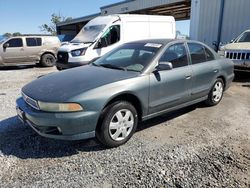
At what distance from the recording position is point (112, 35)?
9414 millimetres

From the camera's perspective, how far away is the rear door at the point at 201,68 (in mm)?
4918

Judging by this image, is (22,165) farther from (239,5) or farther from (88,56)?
(239,5)

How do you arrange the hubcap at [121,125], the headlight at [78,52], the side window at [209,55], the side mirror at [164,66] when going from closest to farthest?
the hubcap at [121,125] → the side mirror at [164,66] → the side window at [209,55] → the headlight at [78,52]

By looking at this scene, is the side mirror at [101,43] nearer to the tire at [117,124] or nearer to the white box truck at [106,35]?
the white box truck at [106,35]

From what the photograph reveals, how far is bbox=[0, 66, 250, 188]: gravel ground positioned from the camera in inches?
118

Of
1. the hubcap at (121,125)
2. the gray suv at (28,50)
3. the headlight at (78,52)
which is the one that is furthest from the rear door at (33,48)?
the hubcap at (121,125)

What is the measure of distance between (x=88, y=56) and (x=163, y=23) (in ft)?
12.3

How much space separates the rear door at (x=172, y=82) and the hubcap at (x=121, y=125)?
1.52 feet

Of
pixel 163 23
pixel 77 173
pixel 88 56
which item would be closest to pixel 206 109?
pixel 77 173

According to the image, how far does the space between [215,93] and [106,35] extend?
16.2ft

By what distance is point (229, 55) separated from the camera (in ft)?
28.7

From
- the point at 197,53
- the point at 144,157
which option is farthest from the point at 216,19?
the point at 144,157

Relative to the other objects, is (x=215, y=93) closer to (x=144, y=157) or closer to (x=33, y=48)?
(x=144, y=157)

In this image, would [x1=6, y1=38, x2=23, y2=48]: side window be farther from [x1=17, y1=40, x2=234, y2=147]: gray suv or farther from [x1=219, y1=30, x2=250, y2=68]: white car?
[x1=219, y1=30, x2=250, y2=68]: white car
